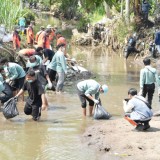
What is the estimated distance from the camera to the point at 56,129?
10711 mm

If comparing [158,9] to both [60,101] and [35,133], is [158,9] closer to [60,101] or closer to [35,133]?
[60,101]

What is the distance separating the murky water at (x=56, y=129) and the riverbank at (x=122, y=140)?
9.3 inches

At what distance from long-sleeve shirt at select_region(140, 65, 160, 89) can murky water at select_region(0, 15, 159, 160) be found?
1.11 metres

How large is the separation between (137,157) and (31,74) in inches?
144

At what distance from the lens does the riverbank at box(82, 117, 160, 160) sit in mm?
8538

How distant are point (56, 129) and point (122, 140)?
6.29ft

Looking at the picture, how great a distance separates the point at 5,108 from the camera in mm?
11273

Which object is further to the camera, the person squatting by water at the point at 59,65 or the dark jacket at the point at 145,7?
Answer: the dark jacket at the point at 145,7

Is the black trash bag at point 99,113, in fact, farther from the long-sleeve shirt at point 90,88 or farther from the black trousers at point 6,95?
the black trousers at point 6,95

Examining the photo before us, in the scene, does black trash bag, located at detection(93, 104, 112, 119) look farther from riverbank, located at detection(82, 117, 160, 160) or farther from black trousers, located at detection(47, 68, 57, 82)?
black trousers, located at detection(47, 68, 57, 82)

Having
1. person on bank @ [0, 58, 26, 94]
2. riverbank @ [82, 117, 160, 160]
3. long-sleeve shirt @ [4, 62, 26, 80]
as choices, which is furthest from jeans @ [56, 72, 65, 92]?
riverbank @ [82, 117, 160, 160]

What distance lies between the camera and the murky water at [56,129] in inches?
351

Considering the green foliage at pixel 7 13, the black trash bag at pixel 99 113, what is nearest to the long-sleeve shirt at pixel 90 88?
the black trash bag at pixel 99 113

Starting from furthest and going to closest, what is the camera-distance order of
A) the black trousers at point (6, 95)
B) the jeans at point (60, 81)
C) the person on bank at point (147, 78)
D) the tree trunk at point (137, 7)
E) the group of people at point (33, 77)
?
the tree trunk at point (137, 7), the jeans at point (60, 81), the black trousers at point (6, 95), the person on bank at point (147, 78), the group of people at point (33, 77)
